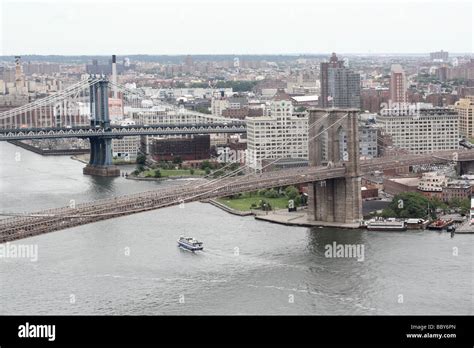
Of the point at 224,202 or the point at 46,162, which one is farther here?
the point at 46,162

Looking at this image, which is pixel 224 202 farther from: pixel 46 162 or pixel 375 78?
pixel 375 78

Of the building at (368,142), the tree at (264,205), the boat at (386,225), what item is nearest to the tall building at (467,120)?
the building at (368,142)

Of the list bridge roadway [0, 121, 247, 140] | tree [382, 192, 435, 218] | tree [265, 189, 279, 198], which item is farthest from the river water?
bridge roadway [0, 121, 247, 140]

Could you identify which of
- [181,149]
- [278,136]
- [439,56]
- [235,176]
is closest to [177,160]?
[181,149]

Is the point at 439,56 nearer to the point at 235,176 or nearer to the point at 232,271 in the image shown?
the point at 235,176

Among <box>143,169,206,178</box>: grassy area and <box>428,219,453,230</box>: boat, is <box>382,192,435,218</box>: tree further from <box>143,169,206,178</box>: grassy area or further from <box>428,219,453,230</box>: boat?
<box>143,169,206,178</box>: grassy area

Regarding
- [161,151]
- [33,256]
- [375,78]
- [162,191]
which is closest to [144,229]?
[162,191]
